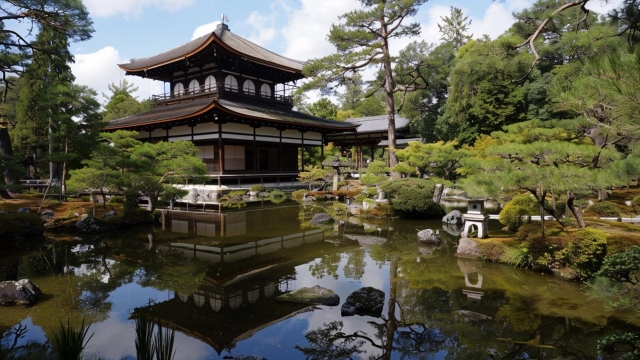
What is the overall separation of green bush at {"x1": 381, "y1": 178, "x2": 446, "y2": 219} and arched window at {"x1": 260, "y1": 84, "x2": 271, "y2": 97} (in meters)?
14.4

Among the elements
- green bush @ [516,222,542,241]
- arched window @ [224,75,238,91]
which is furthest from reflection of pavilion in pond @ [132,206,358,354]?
arched window @ [224,75,238,91]

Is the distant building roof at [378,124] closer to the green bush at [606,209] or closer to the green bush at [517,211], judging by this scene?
the green bush at [606,209]

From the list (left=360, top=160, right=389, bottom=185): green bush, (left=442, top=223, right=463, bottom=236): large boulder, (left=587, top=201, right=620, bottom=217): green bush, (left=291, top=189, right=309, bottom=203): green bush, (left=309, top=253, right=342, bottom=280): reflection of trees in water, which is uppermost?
(left=360, top=160, right=389, bottom=185): green bush

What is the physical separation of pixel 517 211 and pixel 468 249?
7.19ft

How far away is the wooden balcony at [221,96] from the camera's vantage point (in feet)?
72.0

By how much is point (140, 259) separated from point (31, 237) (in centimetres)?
456

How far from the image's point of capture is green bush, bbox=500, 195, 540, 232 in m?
9.26

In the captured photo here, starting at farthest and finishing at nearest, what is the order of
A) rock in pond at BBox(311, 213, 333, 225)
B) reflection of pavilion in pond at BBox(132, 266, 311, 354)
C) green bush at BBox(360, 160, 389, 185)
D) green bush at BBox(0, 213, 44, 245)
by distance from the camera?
1. green bush at BBox(360, 160, 389, 185)
2. rock in pond at BBox(311, 213, 333, 225)
3. green bush at BBox(0, 213, 44, 245)
4. reflection of pavilion in pond at BBox(132, 266, 311, 354)

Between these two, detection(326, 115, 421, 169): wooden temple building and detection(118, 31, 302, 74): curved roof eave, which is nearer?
detection(118, 31, 302, 74): curved roof eave

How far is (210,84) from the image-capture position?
74.2 feet

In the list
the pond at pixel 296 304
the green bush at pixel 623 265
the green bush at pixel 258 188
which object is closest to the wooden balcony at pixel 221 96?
the green bush at pixel 258 188

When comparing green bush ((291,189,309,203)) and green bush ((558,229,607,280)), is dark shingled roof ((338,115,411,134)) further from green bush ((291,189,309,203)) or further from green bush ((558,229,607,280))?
green bush ((558,229,607,280))

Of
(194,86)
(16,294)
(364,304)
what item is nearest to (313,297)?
(364,304)

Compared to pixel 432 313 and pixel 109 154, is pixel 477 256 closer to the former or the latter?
pixel 432 313
